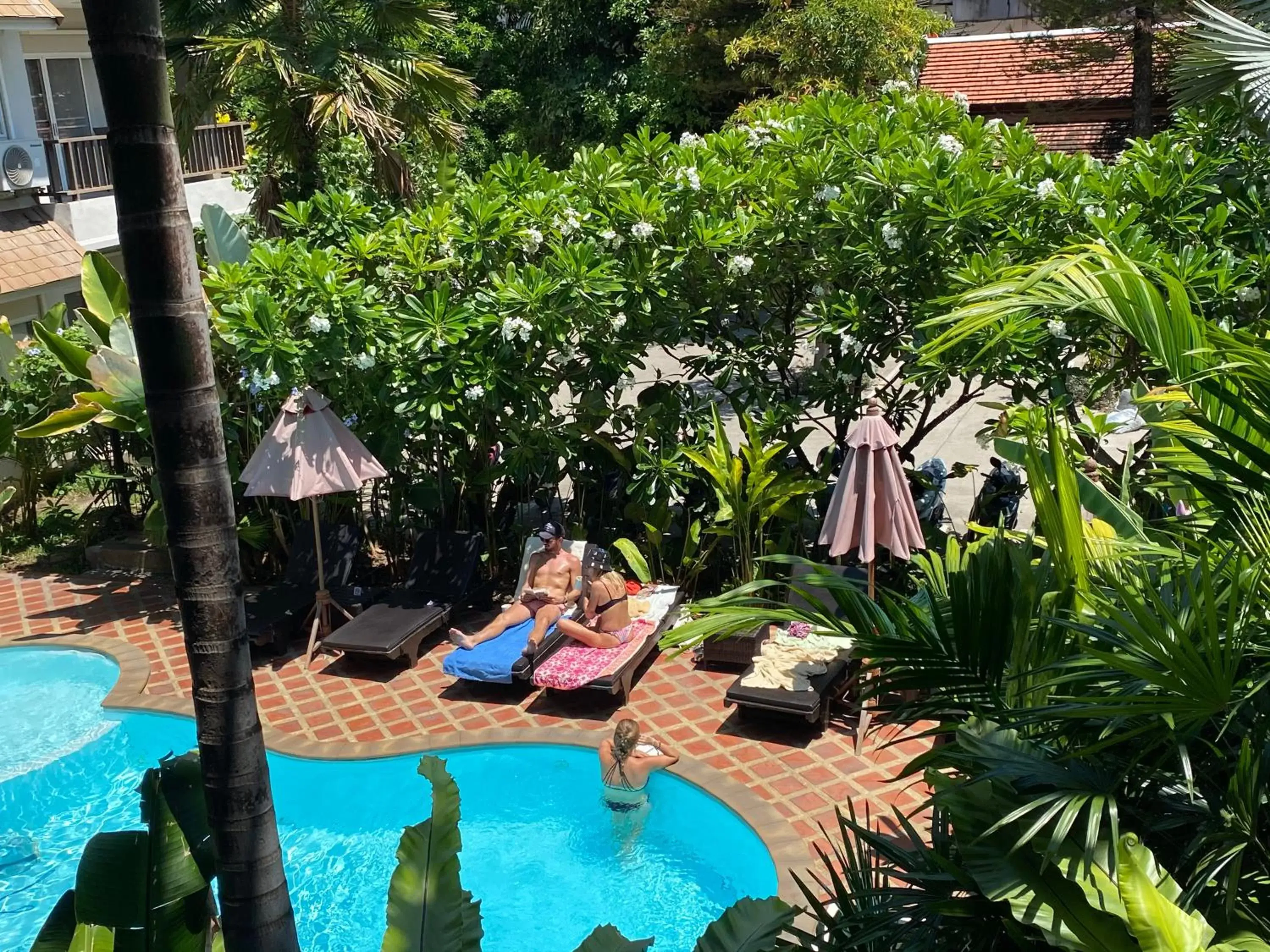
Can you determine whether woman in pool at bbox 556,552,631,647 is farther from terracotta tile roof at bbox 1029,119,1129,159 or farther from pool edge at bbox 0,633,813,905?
terracotta tile roof at bbox 1029,119,1129,159

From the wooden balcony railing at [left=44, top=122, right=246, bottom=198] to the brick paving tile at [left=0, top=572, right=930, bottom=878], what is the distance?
8912mm

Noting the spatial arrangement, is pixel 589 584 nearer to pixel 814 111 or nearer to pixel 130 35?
pixel 814 111

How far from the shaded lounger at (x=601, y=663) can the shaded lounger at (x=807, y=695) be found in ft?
2.60

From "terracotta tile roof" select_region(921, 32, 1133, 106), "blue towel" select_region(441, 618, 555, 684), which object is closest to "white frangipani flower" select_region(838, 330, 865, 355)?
"blue towel" select_region(441, 618, 555, 684)

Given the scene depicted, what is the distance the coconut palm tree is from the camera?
12.1m

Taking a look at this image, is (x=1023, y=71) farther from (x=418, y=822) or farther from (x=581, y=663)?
(x=418, y=822)

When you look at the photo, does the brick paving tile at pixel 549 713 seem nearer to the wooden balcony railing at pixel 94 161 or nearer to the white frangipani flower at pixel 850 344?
the white frangipani flower at pixel 850 344

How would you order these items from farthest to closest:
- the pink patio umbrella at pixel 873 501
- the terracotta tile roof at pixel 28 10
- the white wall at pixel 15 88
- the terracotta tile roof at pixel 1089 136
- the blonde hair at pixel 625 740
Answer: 1. the terracotta tile roof at pixel 1089 136
2. the white wall at pixel 15 88
3. the terracotta tile roof at pixel 28 10
4. the pink patio umbrella at pixel 873 501
5. the blonde hair at pixel 625 740

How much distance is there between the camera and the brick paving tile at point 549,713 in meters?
8.29

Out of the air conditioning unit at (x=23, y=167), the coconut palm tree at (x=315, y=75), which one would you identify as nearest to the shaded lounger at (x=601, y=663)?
the coconut palm tree at (x=315, y=75)

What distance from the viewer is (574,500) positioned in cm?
1212

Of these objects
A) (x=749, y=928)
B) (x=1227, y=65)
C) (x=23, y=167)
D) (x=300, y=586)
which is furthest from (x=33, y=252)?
(x=749, y=928)

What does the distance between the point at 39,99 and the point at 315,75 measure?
448 inches

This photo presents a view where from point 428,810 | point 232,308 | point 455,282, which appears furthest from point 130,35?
point 455,282
